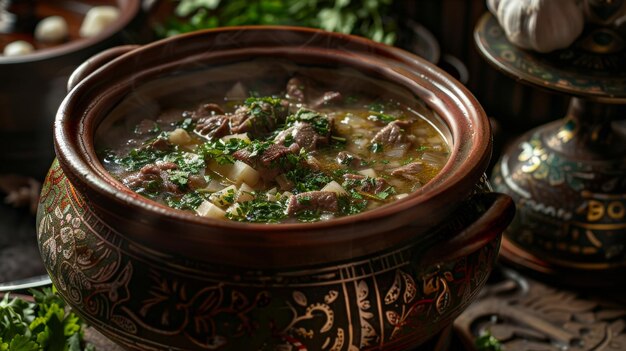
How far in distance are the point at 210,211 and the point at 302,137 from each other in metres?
0.49

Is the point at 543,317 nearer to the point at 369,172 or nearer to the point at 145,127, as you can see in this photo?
the point at 369,172

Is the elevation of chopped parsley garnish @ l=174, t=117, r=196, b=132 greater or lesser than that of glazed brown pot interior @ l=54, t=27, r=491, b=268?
lesser

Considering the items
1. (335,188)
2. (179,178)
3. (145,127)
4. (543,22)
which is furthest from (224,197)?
(543,22)

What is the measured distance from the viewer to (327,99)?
297 centimetres

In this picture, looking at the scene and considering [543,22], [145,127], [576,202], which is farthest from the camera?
[576,202]

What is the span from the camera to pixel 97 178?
7.05ft

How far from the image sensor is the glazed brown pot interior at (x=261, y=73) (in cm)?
202

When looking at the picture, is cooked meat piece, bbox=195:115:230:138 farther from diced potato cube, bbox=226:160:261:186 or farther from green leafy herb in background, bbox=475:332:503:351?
green leafy herb in background, bbox=475:332:503:351

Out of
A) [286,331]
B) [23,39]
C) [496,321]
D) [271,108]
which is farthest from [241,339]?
[23,39]

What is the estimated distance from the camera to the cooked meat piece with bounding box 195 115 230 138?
108 inches

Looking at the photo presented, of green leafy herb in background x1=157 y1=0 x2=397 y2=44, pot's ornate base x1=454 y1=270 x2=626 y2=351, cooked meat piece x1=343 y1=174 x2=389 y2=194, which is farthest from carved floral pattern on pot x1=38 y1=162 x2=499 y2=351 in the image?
green leafy herb in background x1=157 y1=0 x2=397 y2=44

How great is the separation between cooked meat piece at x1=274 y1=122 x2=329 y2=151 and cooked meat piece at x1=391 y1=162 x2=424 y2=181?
270mm

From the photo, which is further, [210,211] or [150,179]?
[150,179]

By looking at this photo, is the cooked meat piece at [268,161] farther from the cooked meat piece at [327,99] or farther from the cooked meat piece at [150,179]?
the cooked meat piece at [327,99]
